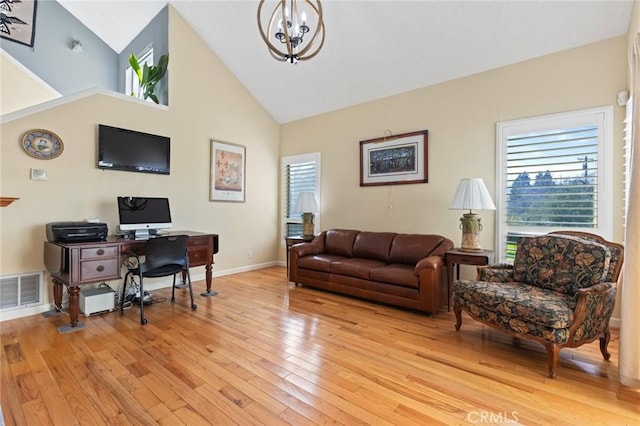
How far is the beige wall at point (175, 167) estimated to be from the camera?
3.09 m

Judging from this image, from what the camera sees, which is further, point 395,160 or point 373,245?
point 395,160

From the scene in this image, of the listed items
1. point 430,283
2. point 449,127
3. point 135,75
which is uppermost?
point 135,75

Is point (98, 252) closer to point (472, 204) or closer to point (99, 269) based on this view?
point (99, 269)

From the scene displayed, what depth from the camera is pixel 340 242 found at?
4.42m

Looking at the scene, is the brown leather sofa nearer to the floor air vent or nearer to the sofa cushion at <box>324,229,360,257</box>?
the sofa cushion at <box>324,229,360,257</box>

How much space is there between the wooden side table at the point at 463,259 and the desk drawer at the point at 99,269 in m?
3.51

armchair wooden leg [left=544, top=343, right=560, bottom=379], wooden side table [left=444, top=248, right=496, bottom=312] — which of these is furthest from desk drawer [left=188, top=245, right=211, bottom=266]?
armchair wooden leg [left=544, top=343, right=560, bottom=379]

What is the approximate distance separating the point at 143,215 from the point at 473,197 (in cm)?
380

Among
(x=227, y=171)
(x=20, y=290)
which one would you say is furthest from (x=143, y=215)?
(x=227, y=171)

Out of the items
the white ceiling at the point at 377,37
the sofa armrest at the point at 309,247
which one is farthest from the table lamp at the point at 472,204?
the sofa armrest at the point at 309,247

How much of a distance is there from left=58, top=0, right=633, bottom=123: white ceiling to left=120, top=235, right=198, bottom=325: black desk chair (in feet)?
10.0

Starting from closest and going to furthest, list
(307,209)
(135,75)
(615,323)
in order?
(615,323)
(307,209)
(135,75)

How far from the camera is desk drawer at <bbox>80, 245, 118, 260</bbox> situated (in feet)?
9.38

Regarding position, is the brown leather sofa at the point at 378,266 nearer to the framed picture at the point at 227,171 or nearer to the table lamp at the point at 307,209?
the table lamp at the point at 307,209
